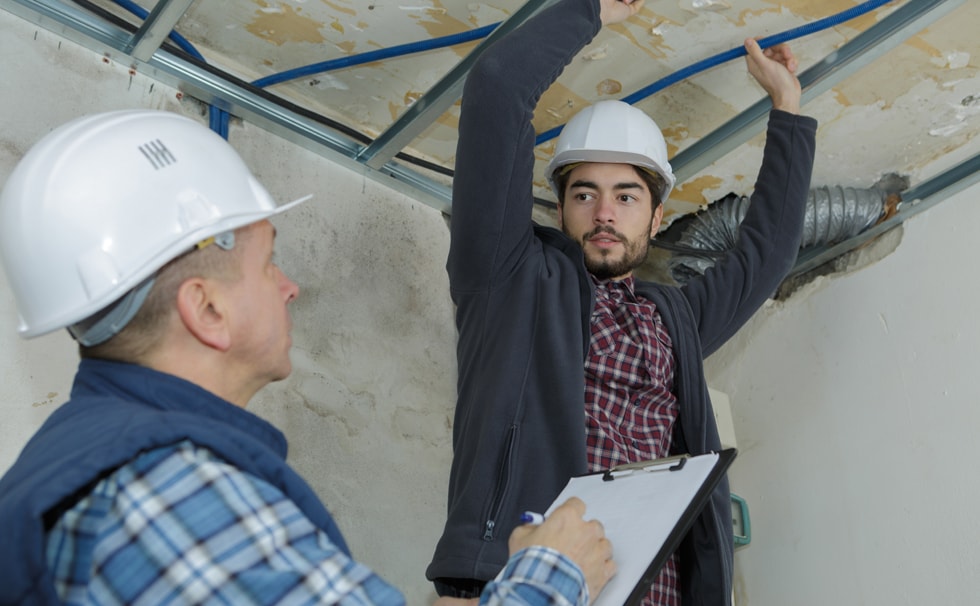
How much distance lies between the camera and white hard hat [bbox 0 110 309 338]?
97cm

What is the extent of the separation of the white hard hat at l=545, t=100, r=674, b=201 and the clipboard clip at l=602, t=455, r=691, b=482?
813 mm

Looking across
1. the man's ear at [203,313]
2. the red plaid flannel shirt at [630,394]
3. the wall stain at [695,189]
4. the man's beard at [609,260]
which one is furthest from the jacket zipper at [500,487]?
the wall stain at [695,189]

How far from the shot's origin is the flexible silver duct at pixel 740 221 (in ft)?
7.72

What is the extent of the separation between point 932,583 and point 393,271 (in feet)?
4.31

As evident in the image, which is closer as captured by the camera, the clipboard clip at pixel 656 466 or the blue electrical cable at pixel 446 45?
the clipboard clip at pixel 656 466

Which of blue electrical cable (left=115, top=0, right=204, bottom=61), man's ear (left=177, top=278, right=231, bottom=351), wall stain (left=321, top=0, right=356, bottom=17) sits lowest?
man's ear (left=177, top=278, right=231, bottom=351)

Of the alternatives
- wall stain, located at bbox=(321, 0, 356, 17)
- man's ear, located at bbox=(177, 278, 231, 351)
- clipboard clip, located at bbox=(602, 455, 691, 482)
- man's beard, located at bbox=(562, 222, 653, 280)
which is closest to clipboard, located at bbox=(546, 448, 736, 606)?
clipboard clip, located at bbox=(602, 455, 691, 482)

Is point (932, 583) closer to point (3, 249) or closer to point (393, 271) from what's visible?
point (393, 271)

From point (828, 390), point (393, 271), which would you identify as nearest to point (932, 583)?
point (828, 390)

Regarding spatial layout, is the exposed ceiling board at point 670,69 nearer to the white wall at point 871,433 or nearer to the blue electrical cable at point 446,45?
the blue electrical cable at point 446,45

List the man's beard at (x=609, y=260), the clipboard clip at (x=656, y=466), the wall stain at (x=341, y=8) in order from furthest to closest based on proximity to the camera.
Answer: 1. the wall stain at (x=341, y=8)
2. the man's beard at (x=609, y=260)
3. the clipboard clip at (x=656, y=466)

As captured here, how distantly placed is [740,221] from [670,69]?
516 millimetres

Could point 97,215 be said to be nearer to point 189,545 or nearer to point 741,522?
point 189,545

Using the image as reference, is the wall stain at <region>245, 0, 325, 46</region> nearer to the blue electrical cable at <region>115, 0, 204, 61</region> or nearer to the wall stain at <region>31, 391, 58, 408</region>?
the blue electrical cable at <region>115, 0, 204, 61</region>
